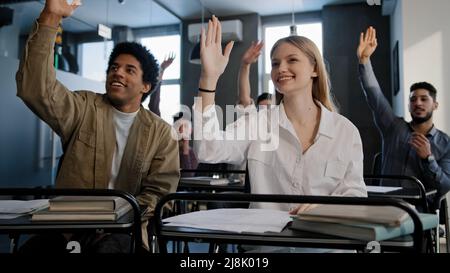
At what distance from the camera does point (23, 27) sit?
291 cm

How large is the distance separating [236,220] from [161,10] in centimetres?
163

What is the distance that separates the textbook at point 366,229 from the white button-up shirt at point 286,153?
19.1 inches

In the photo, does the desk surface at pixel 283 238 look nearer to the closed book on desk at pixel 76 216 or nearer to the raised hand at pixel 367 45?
the closed book on desk at pixel 76 216

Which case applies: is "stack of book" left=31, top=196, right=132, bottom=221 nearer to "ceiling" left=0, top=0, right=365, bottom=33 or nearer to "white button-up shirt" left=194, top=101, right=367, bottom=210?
"white button-up shirt" left=194, top=101, right=367, bottom=210

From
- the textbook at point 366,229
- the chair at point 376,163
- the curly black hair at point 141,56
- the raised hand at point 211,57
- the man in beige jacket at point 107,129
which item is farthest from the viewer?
the chair at point 376,163

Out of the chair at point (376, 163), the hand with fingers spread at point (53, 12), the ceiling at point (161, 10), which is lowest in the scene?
the chair at point (376, 163)

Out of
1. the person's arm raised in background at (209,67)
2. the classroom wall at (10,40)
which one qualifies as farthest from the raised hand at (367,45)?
the classroom wall at (10,40)

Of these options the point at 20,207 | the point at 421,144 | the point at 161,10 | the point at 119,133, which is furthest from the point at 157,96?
the point at 421,144

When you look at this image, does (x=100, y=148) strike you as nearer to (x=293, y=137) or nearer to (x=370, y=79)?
(x=293, y=137)

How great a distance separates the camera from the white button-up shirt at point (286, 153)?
1.26m

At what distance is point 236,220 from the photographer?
87 centimetres

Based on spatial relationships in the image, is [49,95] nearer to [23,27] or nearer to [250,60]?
[250,60]

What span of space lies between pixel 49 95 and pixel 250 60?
94 cm

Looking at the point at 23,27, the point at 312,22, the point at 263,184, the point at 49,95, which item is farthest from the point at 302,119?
the point at 23,27
